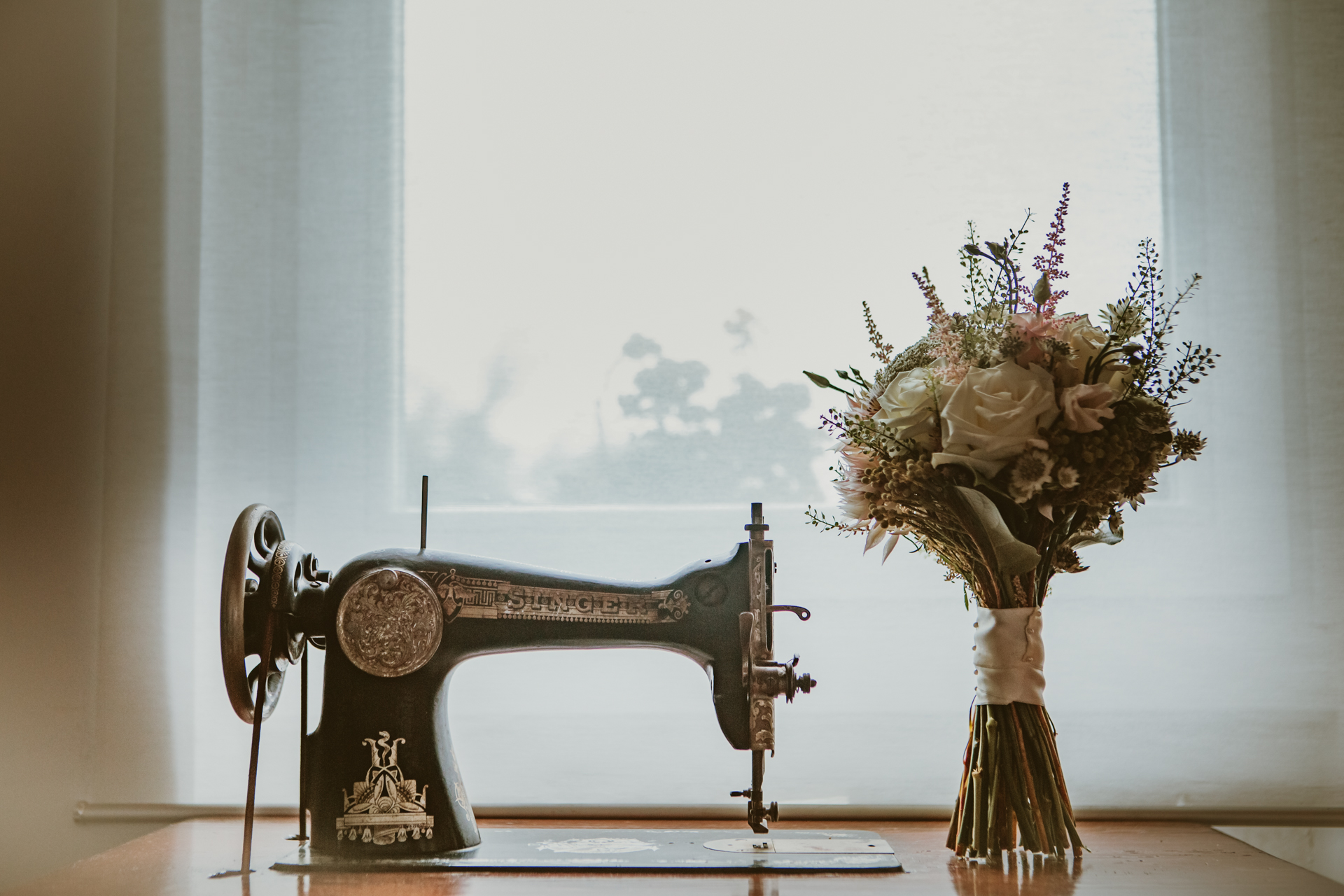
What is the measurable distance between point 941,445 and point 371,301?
0.94m

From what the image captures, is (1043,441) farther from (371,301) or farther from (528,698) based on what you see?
(371,301)

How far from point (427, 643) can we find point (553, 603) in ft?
0.49

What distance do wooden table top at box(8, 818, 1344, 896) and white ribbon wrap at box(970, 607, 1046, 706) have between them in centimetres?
18

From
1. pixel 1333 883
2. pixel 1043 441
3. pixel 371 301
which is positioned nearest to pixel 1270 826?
pixel 1333 883

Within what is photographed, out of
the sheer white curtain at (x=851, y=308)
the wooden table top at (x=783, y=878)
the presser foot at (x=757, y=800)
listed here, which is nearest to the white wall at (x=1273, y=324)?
the sheer white curtain at (x=851, y=308)

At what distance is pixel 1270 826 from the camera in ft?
4.89

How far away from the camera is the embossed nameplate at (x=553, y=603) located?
3.99 feet

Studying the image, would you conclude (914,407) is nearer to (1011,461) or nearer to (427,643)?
(1011,461)

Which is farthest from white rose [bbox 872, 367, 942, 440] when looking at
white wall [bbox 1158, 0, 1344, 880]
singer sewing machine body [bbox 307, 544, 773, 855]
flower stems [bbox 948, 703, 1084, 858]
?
white wall [bbox 1158, 0, 1344, 880]

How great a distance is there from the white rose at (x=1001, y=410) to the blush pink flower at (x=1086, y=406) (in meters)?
0.02

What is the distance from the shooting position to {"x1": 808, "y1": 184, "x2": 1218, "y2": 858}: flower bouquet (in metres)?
1.11

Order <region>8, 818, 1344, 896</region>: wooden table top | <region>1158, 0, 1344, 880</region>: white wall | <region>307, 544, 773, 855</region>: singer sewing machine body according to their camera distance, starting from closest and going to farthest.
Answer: <region>8, 818, 1344, 896</region>: wooden table top
<region>307, 544, 773, 855</region>: singer sewing machine body
<region>1158, 0, 1344, 880</region>: white wall

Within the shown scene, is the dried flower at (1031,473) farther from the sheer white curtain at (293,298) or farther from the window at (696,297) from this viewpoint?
the sheer white curtain at (293,298)

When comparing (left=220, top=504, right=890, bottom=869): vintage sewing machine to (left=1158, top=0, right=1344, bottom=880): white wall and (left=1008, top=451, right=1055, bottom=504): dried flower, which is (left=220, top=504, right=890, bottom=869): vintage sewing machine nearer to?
(left=1008, top=451, right=1055, bottom=504): dried flower
